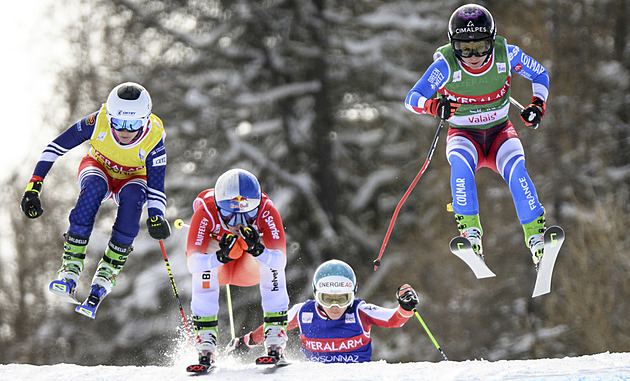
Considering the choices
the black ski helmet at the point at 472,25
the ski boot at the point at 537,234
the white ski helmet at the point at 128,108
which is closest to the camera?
the black ski helmet at the point at 472,25

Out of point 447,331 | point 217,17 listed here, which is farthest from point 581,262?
point 217,17

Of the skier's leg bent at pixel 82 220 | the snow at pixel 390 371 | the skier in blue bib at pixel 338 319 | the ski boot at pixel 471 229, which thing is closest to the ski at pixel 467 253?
the ski boot at pixel 471 229

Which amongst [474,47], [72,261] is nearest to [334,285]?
[72,261]

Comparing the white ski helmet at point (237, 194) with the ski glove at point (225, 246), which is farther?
the white ski helmet at point (237, 194)

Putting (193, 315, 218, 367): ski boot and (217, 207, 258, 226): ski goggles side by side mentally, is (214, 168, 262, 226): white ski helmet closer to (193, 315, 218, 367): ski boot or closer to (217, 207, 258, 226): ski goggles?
(217, 207, 258, 226): ski goggles

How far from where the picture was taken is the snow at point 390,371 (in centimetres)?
739

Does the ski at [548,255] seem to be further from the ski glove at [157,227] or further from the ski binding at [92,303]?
the ski binding at [92,303]

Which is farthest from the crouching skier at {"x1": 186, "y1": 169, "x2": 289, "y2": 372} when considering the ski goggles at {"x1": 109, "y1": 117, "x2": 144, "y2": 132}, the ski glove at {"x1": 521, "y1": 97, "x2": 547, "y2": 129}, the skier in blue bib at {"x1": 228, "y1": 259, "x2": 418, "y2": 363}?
the ski glove at {"x1": 521, "y1": 97, "x2": 547, "y2": 129}

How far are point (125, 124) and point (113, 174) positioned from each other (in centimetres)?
52

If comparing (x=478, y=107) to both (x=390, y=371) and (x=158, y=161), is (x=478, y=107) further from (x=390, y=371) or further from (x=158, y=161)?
(x=158, y=161)

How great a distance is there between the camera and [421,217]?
19.6 metres

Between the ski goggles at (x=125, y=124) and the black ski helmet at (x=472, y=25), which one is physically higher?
the black ski helmet at (x=472, y=25)

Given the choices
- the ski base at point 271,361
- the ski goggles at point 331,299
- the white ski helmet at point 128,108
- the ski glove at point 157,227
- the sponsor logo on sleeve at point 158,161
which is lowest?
the ski base at point 271,361

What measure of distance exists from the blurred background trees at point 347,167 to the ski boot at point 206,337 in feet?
34.2
